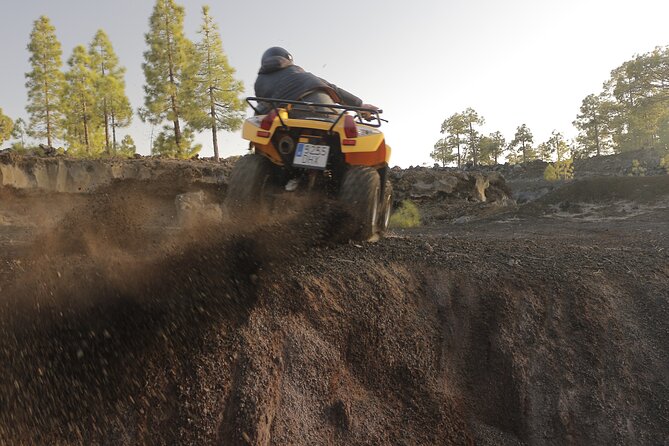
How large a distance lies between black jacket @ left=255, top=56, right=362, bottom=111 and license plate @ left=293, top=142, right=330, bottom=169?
0.62 m

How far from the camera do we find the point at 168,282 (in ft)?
9.83

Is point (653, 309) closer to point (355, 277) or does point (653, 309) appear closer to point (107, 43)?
point (355, 277)

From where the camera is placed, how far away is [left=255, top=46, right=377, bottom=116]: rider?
4.76 meters

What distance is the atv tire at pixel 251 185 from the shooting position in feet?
15.0

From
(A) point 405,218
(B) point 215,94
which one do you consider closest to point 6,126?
(B) point 215,94

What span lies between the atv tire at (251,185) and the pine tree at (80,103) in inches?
1082

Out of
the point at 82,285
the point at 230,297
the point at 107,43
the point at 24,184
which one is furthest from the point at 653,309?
the point at 107,43

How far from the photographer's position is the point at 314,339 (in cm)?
320

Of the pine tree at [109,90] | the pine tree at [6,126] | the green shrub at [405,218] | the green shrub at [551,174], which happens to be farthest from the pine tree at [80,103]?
the green shrub at [551,174]

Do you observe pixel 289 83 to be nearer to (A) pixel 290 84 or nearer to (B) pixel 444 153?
(A) pixel 290 84

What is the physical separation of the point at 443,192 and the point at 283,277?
17451mm

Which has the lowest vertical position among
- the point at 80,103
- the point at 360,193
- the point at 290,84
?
the point at 360,193

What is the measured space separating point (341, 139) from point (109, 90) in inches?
1200

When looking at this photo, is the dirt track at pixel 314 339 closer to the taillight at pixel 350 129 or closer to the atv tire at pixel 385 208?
the atv tire at pixel 385 208
